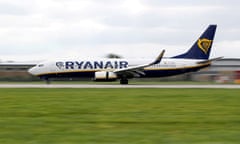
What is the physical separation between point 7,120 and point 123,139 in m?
4.54

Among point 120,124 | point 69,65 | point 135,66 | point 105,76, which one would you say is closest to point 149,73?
point 135,66

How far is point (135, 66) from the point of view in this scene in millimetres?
52594

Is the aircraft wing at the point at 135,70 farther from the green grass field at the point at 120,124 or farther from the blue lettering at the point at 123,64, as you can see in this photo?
the green grass field at the point at 120,124

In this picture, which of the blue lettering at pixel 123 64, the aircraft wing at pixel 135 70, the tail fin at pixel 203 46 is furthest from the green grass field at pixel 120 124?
the tail fin at pixel 203 46

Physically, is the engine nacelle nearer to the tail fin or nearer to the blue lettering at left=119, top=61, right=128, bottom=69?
the blue lettering at left=119, top=61, right=128, bottom=69

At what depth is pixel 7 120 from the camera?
15.2 meters

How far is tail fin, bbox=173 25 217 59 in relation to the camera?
54375 mm

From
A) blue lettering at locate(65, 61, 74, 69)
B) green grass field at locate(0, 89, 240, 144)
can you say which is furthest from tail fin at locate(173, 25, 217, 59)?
green grass field at locate(0, 89, 240, 144)

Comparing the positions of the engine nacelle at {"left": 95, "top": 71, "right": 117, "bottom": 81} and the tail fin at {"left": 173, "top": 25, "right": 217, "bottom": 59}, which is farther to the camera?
the tail fin at {"left": 173, "top": 25, "right": 217, "bottom": 59}

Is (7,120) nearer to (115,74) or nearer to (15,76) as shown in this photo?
(115,74)

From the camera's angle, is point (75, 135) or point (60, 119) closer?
point (75, 135)

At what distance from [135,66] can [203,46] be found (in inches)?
283

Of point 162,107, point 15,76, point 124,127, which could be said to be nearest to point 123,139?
point 124,127

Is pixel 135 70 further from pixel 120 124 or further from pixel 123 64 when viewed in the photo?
pixel 120 124
